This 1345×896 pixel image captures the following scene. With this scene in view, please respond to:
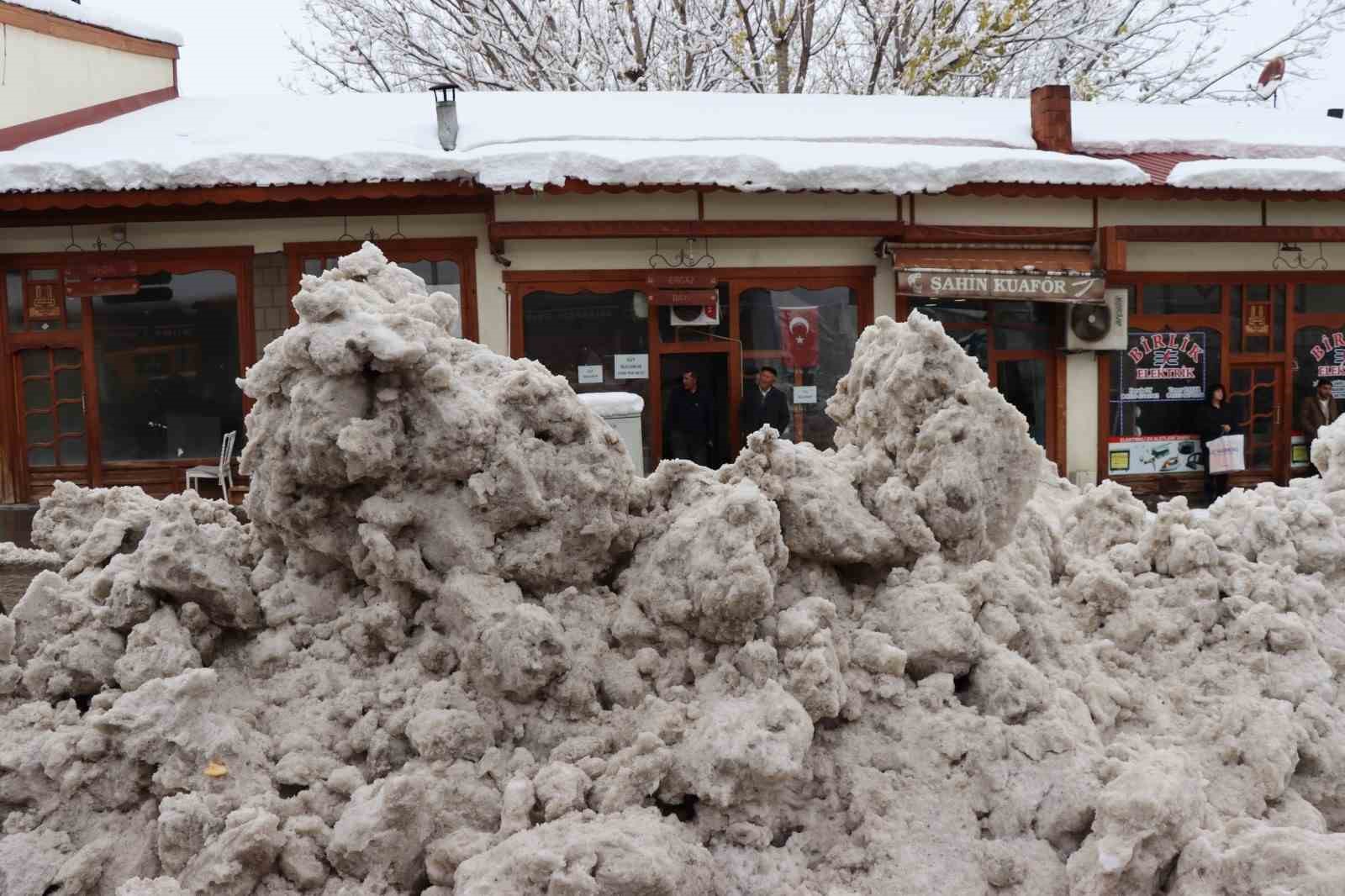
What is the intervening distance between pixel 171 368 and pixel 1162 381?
8777 millimetres

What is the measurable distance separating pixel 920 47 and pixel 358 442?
17021 mm

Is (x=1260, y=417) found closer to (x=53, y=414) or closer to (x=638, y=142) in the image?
(x=638, y=142)

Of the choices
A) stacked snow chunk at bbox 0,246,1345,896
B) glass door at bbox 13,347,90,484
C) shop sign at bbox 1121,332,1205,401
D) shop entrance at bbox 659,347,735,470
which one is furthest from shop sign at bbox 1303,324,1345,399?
glass door at bbox 13,347,90,484

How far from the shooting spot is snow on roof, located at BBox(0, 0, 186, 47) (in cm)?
975

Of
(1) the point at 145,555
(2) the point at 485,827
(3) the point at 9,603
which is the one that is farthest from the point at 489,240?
(2) the point at 485,827

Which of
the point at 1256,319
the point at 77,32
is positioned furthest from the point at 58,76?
the point at 1256,319

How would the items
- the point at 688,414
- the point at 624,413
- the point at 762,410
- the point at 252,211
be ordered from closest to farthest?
1. the point at 624,413
2. the point at 252,211
3. the point at 688,414
4. the point at 762,410

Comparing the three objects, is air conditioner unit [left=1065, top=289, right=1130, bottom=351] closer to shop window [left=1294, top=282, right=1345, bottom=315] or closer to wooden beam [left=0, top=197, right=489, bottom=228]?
shop window [left=1294, top=282, right=1345, bottom=315]

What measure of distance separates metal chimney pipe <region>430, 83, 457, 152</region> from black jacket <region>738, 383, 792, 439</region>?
340 cm

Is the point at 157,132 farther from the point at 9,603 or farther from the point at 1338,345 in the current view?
the point at 1338,345

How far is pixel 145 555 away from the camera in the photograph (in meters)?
2.44

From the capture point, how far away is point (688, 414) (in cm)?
911

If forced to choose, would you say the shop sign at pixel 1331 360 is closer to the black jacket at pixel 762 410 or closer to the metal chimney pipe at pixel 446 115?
the black jacket at pixel 762 410

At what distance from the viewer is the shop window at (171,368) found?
8875 mm
